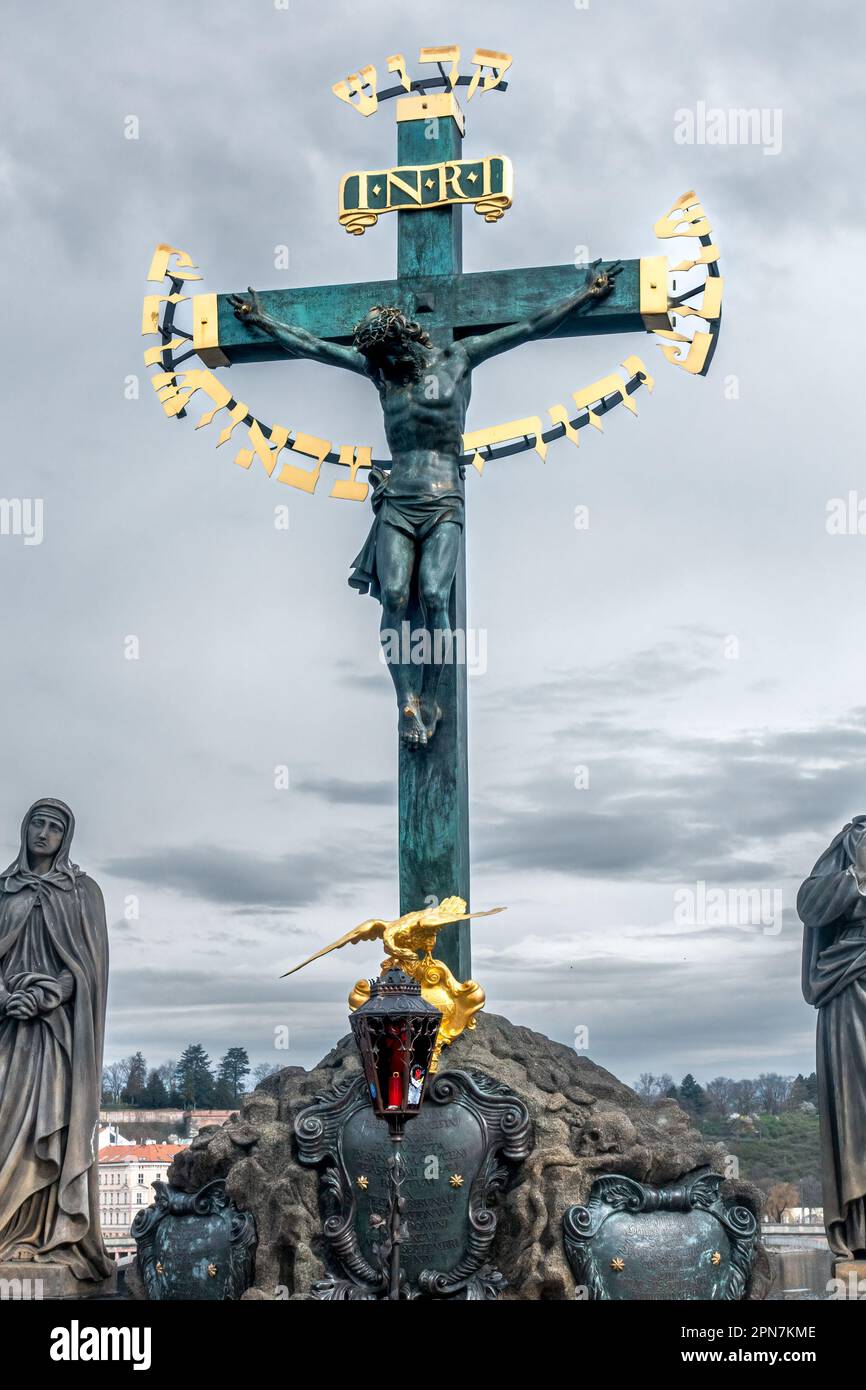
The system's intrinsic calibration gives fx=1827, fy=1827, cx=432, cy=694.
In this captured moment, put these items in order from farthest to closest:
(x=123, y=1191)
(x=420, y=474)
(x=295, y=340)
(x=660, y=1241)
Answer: (x=295, y=340)
(x=123, y=1191)
(x=420, y=474)
(x=660, y=1241)

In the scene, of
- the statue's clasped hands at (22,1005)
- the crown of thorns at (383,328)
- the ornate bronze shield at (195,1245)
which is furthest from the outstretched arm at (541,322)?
the ornate bronze shield at (195,1245)

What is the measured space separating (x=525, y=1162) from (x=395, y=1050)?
2.22m

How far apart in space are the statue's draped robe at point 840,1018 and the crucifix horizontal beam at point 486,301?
11.2 ft

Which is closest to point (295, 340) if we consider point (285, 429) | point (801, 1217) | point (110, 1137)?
point (285, 429)

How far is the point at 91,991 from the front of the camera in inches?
392

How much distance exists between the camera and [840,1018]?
9125 millimetres

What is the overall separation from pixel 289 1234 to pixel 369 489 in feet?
14.3

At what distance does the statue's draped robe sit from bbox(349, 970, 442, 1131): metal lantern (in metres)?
2.82

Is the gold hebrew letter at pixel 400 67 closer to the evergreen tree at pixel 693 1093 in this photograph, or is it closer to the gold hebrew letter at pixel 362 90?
the gold hebrew letter at pixel 362 90

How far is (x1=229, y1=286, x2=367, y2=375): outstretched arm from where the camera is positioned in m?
10.8

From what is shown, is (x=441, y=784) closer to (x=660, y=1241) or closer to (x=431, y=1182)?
(x=431, y=1182)

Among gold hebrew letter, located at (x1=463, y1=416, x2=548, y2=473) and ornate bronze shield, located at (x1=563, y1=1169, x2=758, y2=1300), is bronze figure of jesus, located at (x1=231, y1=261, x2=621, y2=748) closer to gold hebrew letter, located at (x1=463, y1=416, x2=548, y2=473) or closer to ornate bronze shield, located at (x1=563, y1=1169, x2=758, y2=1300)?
gold hebrew letter, located at (x1=463, y1=416, x2=548, y2=473)
